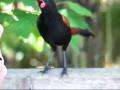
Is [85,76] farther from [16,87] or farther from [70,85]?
[16,87]

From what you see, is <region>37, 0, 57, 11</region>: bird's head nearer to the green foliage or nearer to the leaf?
the leaf

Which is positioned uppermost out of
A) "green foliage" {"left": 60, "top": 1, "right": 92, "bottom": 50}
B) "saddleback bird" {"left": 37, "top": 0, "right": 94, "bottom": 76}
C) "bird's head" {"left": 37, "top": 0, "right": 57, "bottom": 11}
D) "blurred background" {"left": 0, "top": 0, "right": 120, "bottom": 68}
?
"bird's head" {"left": 37, "top": 0, "right": 57, "bottom": 11}

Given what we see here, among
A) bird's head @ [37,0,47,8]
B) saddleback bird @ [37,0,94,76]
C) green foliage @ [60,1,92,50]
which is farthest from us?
green foliage @ [60,1,92,50]

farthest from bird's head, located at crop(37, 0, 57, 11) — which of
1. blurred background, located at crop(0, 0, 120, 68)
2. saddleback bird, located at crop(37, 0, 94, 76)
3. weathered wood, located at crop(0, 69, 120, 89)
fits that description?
blurred background, located at crop(0, 0, 120, 68)

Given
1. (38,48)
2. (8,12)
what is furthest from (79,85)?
(38,48)

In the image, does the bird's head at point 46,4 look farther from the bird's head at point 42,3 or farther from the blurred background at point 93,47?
the blurred background at point 93,47

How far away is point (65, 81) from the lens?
2.00m

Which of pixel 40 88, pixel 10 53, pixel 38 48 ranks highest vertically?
pixel 40 88

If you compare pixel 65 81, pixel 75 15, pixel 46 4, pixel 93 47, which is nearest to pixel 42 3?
pixel 46 4

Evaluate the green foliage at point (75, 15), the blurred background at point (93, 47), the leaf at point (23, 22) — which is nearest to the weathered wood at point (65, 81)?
the leaf at point (23, 22)

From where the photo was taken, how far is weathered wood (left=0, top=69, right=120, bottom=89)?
6.56 feet

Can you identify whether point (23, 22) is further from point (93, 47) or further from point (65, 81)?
point (93, 47)

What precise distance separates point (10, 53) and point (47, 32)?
1.69 metres

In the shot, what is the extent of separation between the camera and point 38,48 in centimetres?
327
